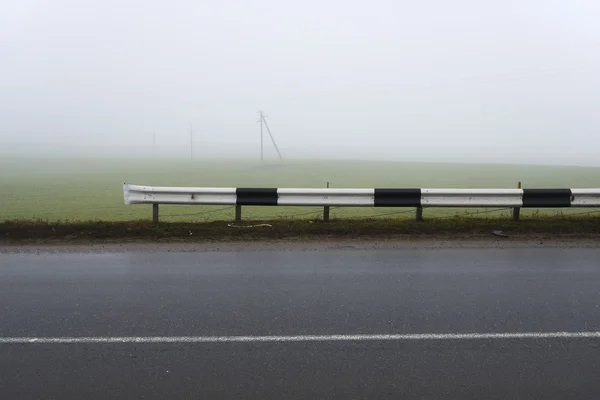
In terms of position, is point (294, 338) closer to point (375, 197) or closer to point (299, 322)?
point (299, 322)

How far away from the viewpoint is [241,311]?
523 cm

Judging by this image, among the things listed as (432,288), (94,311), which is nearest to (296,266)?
(432,288)

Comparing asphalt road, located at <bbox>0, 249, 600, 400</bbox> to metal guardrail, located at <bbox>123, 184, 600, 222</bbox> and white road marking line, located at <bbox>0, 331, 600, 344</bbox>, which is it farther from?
metal guardrail, located at <bbox>123, 184, 600, 222</bbox>

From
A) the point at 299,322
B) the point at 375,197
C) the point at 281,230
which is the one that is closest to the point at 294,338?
the point at 299,322

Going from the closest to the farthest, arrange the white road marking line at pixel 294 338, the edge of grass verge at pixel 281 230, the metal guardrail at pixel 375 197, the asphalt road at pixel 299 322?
1. the asphalt road at pixel 299 322
2. the white road marking line at pixel 294 338
3. the edge of grass verge at pixel 281 230
4. the metal guardrail at pixel 375 197

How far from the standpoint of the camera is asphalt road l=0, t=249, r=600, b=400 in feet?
12.2

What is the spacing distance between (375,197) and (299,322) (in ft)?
18.5

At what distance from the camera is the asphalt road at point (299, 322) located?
12.2 ft

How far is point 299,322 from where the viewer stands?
16.1 ft

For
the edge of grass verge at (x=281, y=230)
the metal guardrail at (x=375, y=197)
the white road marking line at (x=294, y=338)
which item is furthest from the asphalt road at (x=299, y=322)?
the metal guardrail at (x=375, y=197)

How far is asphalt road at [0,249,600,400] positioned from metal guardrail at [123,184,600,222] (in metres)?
2.49

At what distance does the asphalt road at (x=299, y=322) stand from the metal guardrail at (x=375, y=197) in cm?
249

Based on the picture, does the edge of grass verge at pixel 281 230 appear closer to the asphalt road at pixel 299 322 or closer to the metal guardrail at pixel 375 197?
the metal guardrail at pixel 375 197

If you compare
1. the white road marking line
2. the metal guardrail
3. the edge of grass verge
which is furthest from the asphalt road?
the metal guardrail
